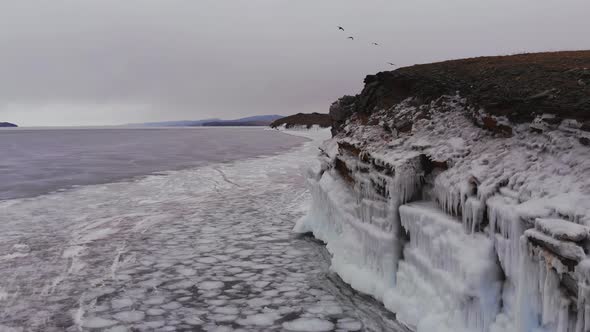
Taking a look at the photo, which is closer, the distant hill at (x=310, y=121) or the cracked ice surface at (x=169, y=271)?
the cracked ice surface at (x=169, y=271)

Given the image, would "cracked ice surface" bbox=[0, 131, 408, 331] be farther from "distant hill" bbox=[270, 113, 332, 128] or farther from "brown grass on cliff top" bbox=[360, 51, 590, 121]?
"distant hill" bbox=[270, 113, 332, 128]

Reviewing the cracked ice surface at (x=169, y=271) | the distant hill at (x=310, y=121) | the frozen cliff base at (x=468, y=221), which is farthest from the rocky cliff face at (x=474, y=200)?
the distant hill at (x=310, y=121)

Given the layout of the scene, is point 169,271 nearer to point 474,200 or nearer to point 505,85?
point 474,200

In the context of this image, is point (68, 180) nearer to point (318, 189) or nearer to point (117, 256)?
point (117, 256)

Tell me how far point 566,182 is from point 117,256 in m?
6.16

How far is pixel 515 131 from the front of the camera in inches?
169

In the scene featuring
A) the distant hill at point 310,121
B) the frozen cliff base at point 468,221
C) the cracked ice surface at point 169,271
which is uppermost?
the distant hill at point 310,121

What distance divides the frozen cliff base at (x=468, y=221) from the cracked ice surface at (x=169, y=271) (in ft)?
1.98

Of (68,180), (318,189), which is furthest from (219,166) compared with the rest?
(318,189)

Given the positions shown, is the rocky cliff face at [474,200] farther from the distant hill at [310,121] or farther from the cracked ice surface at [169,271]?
the distant hill at [310,121]

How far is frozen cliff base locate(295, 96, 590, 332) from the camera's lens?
2.94 meters

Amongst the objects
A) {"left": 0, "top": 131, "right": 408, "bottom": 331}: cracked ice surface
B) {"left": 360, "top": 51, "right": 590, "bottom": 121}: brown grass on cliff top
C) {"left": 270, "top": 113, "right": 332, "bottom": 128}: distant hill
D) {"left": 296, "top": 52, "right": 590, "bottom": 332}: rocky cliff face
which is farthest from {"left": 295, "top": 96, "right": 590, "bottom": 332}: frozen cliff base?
{"left": 270, "top": 113, "right": 332, "bottom": 128}: distant hill

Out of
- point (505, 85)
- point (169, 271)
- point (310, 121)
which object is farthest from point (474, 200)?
point (310, 121)

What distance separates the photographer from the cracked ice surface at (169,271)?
4.53 m
